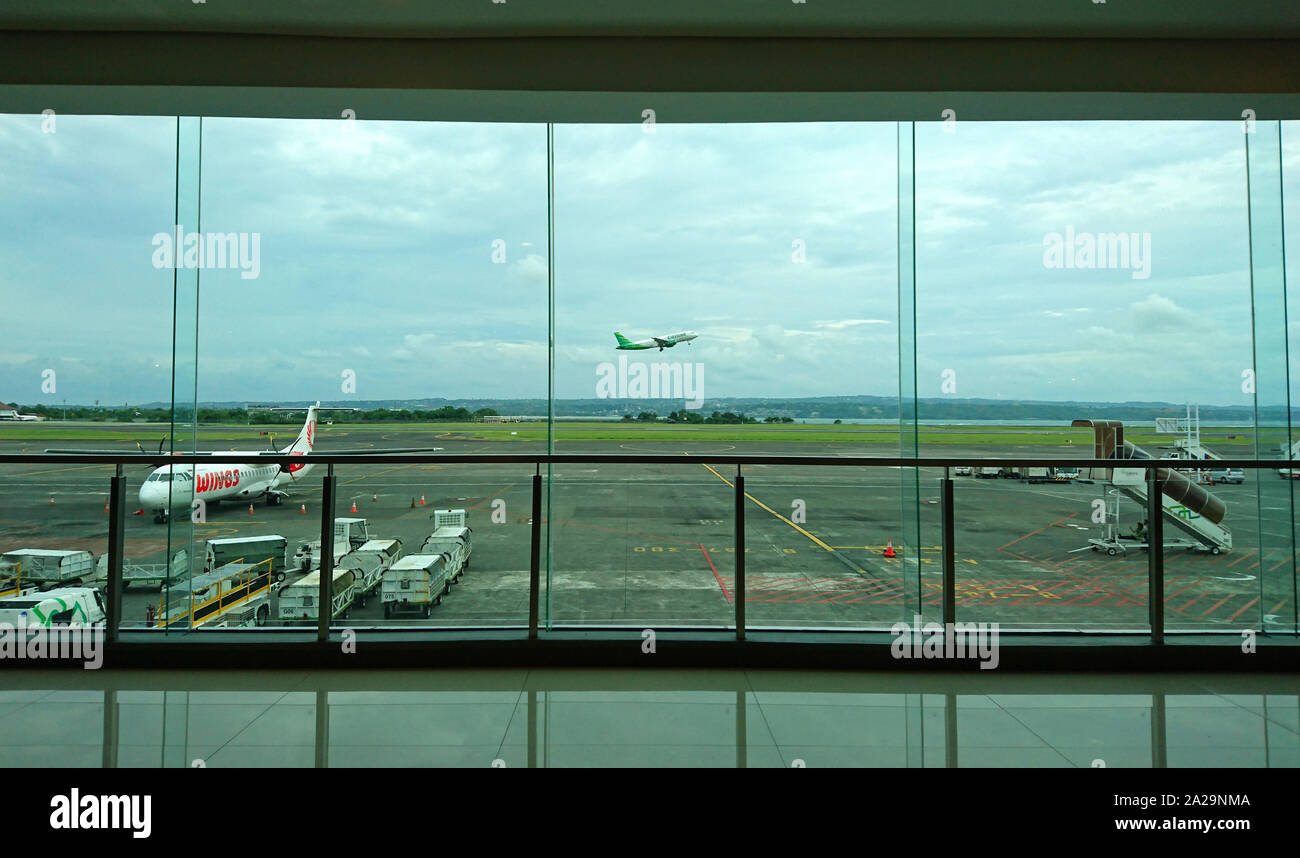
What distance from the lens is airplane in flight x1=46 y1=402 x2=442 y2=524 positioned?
8.45ft

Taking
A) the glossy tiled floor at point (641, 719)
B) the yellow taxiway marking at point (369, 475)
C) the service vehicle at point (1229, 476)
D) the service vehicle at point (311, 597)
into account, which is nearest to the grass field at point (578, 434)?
the service vehicle at point (1229, 476)

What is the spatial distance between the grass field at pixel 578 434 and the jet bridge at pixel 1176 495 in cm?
8

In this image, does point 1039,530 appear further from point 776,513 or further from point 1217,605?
point 776,513

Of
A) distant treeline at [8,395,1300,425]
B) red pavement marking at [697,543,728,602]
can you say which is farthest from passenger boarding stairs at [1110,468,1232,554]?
red pavement marking at [697,543,728,602]

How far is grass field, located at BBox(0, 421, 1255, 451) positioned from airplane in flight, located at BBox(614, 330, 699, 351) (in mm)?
442

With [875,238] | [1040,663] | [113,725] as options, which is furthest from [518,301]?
[1040,663]

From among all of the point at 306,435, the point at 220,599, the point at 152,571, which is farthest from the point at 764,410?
the point at 152,571

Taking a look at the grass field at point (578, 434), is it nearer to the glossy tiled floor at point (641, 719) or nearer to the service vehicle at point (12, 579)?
the service vehicle at point (12, 579)

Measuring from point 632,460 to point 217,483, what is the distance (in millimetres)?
2118

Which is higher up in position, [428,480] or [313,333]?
[313,333]
